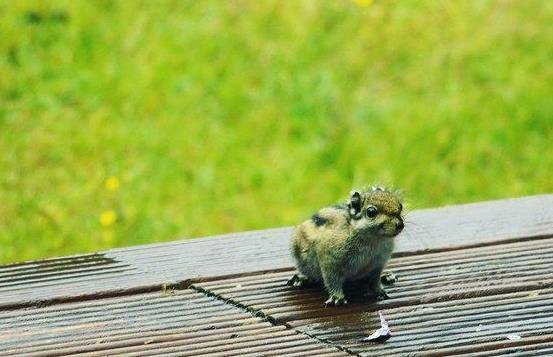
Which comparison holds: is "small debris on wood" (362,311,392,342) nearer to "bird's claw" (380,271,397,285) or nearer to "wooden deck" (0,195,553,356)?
"wooden deck" (0,195,553,356)

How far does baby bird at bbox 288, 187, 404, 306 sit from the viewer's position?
3453 mm

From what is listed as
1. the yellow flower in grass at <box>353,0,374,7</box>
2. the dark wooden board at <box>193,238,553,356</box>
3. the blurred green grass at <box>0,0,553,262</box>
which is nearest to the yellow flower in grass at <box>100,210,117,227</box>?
the blurred green grass at <box>0,0,553,262</box>

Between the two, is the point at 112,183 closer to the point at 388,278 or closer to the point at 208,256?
the point at 208,256

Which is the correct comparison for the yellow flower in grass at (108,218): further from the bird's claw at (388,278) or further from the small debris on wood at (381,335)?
the small debris on wood at (381,335)

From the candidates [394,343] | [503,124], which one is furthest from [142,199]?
[394,343]

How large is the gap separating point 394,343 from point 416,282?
595 millimetres

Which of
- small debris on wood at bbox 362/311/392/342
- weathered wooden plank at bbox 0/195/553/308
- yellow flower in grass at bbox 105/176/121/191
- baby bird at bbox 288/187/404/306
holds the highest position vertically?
yellow flower in grass at bbox 105/176/121/191

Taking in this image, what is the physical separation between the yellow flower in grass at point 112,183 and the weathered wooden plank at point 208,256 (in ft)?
9.60

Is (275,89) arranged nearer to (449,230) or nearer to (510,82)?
(510,82)

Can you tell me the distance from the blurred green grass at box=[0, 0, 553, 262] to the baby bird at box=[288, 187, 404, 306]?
125 inches

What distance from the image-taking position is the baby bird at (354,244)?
345 cm

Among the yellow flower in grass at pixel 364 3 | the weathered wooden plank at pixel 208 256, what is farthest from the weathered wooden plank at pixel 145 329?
the yellow flower in grass at pixel 364 3

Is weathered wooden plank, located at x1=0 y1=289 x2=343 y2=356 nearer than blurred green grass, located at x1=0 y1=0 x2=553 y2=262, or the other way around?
weathered wooden plank, located at x1=0 y1=289 x2=343 y2=356

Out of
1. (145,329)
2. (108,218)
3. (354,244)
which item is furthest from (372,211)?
(108,218)
